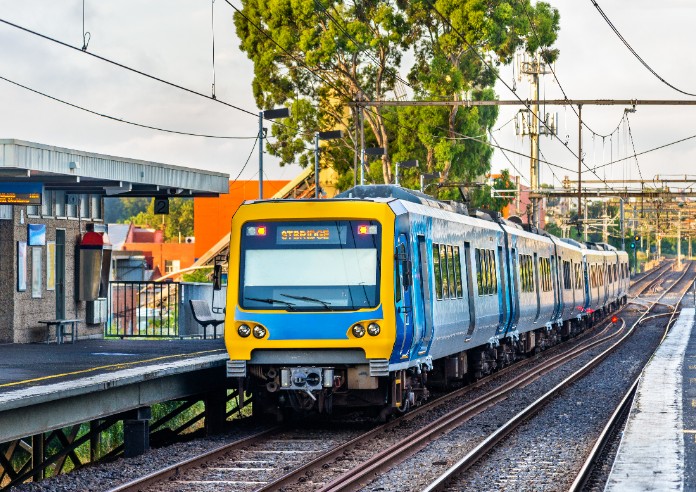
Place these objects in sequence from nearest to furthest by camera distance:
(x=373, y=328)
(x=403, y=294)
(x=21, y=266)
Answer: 1. (x=373, y=328)
2. (x=403, y=294)
3. (x=21, y=266)

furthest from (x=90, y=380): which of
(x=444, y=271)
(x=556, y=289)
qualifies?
(x=556, y=289)

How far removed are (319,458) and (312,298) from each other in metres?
2.85

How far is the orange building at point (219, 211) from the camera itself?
91.4m

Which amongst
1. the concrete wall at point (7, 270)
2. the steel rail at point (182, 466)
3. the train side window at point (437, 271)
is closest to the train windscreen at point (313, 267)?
the steel rail at point (182, 466)

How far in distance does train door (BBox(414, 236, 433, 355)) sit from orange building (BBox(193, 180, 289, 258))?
71315 millimetres

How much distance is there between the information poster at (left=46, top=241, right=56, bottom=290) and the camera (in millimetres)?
24156

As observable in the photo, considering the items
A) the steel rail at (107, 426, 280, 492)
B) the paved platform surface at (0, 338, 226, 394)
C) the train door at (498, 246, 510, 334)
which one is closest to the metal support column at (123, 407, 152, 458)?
the paved platform surface at (0, 338, 226, 394)

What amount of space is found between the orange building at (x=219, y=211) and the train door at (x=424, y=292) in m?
71.3

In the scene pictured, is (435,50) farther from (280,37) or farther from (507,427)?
(507,427)

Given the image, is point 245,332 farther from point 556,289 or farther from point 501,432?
point 556,289

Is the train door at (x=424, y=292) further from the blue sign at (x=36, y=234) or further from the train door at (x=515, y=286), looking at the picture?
the train door at (x=515, y=286)

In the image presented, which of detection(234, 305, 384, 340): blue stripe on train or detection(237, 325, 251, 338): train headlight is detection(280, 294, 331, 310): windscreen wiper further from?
detection(237, 325, 251, 338): train headlight

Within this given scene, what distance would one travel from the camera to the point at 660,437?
48.5 feet

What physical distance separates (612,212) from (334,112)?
3958 inches
